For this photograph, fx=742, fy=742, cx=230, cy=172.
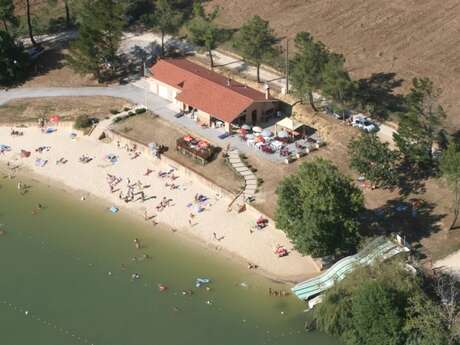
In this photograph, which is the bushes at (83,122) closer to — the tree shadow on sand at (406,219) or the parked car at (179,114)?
the parked car at (179,114)

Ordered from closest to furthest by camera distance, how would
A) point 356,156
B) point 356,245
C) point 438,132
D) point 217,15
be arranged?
point 356,245 < point 356,156 < point 438,132 < point 217,15

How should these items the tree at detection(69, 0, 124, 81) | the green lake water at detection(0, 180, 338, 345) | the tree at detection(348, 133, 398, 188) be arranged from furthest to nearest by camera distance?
the tree at detection(69, 0, 124, 81), the tree at detection(348, 133, 398, 188), the green lake water at detection(0, 180, 338, 345)

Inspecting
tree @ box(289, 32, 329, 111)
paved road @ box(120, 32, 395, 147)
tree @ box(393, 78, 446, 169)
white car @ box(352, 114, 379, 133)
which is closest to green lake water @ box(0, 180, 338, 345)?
tree @ box(393, 78, 446, 169)

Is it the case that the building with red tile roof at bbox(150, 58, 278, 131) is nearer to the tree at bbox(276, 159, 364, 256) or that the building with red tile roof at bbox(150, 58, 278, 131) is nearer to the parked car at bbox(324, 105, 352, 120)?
the parked car at bbox(324, 105, 352, 120)

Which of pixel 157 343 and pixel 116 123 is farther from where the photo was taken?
pixel 116 123

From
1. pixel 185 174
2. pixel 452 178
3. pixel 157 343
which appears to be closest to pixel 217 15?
pixel 185 174

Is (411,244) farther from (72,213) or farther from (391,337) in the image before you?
(72,213)

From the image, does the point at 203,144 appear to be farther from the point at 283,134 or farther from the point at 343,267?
the point at 343,267
